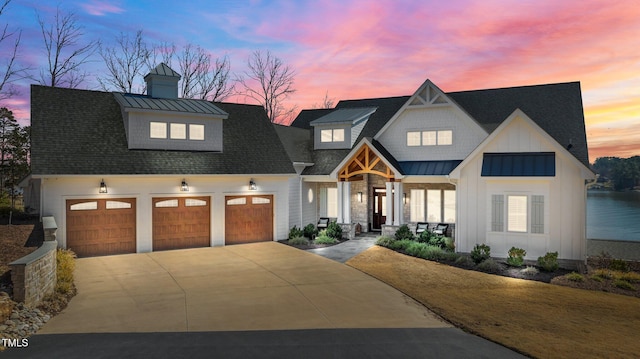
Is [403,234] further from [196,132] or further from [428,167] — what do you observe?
[196,132]

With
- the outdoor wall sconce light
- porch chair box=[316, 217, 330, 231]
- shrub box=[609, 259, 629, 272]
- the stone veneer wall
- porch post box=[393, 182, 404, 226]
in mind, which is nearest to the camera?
the stone veneer wall

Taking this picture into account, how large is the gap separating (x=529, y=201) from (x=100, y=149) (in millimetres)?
18030

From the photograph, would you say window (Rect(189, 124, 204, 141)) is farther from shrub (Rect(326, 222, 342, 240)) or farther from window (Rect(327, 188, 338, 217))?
window (Rect(327, 188, 338, 217))

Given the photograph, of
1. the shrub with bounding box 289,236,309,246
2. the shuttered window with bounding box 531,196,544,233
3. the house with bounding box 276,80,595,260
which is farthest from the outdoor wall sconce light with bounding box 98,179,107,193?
the shuttered window with bounding box 531,196,544,233

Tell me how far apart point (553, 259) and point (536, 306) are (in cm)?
506

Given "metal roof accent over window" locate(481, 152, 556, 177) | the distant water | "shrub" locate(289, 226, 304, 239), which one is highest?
"metal roof accent over window" locate(481, 152, 556, 177)

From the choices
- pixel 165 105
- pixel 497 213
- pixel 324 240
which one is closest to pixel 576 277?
pixel 497 213

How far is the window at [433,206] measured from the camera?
72.4 feet

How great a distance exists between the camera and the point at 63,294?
1121 cm

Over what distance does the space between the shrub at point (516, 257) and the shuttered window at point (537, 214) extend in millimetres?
1056

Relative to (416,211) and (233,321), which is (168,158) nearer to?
(233,321)

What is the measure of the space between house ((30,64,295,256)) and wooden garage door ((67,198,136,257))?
38 mm

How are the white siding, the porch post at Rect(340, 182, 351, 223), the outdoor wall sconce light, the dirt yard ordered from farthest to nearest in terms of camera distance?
the porch post at Rect(340, 182, 351, 223)
the outdoor wall sconce light
the white siding
the dirt yard

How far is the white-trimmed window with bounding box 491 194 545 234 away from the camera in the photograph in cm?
1617
